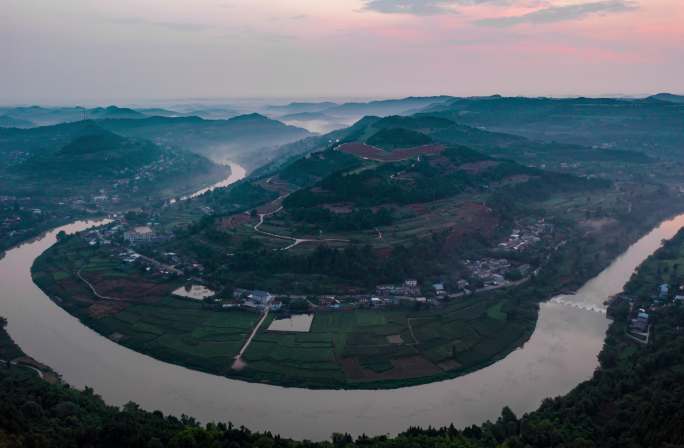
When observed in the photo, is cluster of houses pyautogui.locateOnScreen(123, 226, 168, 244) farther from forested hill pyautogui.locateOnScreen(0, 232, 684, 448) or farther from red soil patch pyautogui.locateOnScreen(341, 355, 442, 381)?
red soil patch pyautogui.locateOnScreen(341, 355, 442, 381)

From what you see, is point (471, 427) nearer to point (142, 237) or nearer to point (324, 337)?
point (324, 337)

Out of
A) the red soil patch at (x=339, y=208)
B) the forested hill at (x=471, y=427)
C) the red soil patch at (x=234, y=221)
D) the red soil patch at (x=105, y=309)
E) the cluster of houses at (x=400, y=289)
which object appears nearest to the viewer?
the forested hill at (x=471, y=427)

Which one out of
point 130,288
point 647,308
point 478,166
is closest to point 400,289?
point 647,308

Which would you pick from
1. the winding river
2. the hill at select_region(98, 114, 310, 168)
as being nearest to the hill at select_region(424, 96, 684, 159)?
the hill at select_region(98, 114, 310, 168)

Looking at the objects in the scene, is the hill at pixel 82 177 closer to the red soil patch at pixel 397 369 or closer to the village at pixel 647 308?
the red soil patch at pixel 397 369

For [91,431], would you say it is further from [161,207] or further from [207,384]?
[161,207]

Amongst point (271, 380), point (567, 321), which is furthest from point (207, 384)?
point (567, 321)

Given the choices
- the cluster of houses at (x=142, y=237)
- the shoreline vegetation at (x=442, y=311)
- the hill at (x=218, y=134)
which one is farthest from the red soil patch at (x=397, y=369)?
the hill at (x=218, y=134)
